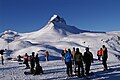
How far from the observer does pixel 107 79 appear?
19.9 metres

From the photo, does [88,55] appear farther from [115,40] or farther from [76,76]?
[115,40]

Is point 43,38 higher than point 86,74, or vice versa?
point 43,38

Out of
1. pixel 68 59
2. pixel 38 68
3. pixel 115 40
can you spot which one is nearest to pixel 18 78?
pixel 38 68

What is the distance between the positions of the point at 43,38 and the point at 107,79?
16115 centimetres

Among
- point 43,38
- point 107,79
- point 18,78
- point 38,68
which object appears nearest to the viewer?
point 107,79

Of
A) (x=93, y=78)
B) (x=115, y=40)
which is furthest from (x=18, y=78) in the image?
(x=115, y=40)

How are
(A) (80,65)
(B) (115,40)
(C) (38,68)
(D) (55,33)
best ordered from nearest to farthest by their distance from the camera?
1. (A) (80,65)
2. (C) (38,68)
3. (B) (115,40)
4. (D) (55,33)

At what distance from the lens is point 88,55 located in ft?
72.8

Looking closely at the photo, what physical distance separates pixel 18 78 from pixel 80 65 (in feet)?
18.2

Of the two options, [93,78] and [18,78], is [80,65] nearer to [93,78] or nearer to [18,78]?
[93,78]

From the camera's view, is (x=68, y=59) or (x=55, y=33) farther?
(x=55, y=33)

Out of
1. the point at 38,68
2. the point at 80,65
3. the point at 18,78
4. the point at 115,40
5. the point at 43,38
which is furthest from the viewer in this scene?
the point at 43,38

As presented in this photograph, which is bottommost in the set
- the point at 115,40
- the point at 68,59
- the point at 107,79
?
the point at 107,79

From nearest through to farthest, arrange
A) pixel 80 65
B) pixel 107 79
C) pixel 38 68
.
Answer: pixel 107 79, pixel 80 65, pixel 38 68
